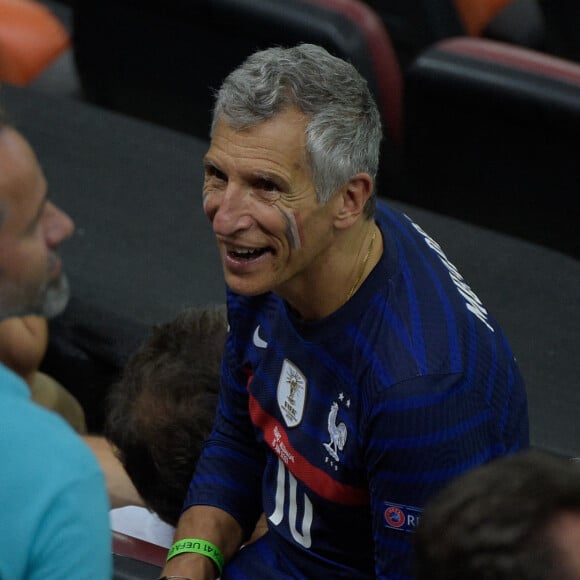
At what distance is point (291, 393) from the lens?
1.56 meters

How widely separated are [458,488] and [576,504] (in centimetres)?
10

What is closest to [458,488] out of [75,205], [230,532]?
[230,532]

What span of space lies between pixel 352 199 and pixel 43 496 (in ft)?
2.25

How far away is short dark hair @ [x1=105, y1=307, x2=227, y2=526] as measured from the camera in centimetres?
175

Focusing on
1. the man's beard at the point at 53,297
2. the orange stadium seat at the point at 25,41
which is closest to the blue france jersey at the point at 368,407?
the man's beard at the point at 53,297

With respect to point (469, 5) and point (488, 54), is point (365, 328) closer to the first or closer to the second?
point (488, 54)

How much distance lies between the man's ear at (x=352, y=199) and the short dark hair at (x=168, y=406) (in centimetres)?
46

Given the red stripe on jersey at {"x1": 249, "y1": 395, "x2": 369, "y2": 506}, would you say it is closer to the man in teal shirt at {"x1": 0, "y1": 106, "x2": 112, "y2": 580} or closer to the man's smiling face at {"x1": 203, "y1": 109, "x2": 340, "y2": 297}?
the man's smiling face at {"x1": 203, "y1": 109, "x2": 340, "y2": 297}

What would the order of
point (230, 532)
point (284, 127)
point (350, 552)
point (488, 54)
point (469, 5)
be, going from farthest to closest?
point (469, 5), point (488, 54), point (230, 532), point (350, 552), point (284, 127)

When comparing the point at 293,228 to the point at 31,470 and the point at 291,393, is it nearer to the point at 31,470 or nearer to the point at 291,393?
the point at 291,393

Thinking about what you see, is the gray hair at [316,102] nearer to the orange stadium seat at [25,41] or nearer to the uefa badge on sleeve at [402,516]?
the uefa badge on sleeve at [402,516]

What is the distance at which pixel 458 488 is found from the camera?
892mm

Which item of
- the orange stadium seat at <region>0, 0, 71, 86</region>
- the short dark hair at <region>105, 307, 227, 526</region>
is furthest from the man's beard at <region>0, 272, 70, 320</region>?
the orange stadium seat at <region>0, 0, 71, 86</region>

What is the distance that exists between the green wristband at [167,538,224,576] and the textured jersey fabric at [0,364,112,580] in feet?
2.49
